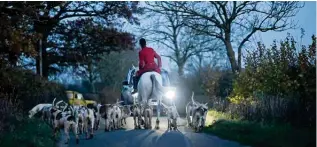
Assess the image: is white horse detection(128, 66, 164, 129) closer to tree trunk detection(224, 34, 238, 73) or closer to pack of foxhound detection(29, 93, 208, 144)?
pack of foxhound detection(29, 93, 208, 144)

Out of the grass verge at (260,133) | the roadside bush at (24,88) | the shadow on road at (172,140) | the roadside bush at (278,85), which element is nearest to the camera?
the grass verge at (260,133)

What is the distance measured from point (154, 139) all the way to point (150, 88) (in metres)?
0.55

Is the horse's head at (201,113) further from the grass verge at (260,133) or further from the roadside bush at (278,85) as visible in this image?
the roadside bush at (278,85)

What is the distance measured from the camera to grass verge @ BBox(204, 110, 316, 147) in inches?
235

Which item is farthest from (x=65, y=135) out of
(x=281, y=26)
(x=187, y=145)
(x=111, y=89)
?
(x=281, y=26)

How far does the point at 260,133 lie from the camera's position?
253 inches

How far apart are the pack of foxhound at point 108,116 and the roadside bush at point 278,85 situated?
80 centimetres

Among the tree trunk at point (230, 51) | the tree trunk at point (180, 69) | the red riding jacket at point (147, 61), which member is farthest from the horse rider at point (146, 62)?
the tree trunk at point (230, 51)

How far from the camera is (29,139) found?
622 centimetres

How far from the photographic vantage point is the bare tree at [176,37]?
615 centimetres

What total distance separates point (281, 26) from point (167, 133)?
1799 mm

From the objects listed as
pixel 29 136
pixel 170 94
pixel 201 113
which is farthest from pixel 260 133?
pixel 29 136

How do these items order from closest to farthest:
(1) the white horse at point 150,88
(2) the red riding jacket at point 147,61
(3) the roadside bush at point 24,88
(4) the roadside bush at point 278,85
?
1. (2) the red riding jacket at point 147,61
2. (1) the white horse at point 150,88
3. (4) the roadside bush at point 278,85
4. (3) the roadside bush at point 24,88

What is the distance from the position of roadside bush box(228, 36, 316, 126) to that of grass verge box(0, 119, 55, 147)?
91.6 inches
